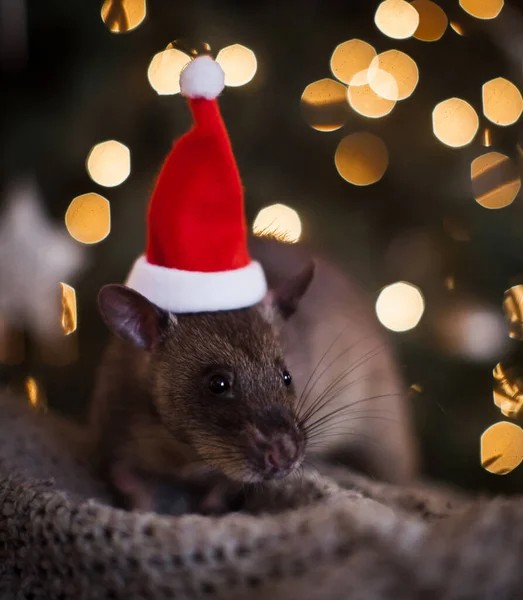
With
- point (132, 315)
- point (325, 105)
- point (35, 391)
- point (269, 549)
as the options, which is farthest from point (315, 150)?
point (269, 549)

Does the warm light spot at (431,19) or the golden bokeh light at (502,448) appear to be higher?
the warm light spot at (431,19)

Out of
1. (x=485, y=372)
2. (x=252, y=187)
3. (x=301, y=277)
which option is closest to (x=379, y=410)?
(x=485, y=372)

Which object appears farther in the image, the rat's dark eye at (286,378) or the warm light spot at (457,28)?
the warm light spot at (457,28)

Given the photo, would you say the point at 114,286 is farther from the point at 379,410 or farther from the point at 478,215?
the point at 478,215

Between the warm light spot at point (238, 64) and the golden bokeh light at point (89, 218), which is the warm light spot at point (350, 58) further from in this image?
the golden bokeh light at point (89, 218)

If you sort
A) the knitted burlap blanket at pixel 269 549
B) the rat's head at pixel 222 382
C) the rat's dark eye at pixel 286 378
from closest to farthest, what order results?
1. the knitted burlap blanket at pixel 269 549
2. the rat's head at pixel 222 382
3. the rat's dark eye at pixel 286 378

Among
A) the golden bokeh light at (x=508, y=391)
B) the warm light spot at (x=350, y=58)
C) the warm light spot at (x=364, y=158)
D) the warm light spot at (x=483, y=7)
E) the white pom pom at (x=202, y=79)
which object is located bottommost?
the golden bokeh light at (x=508, y=391)

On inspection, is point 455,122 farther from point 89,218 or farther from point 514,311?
point 89,218

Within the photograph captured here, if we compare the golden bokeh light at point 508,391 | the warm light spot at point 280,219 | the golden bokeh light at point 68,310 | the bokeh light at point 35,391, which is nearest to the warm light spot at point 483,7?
the warm light spot at point 280,219
